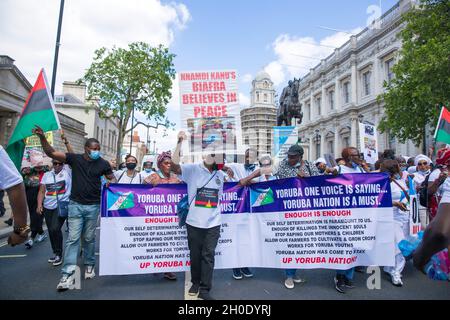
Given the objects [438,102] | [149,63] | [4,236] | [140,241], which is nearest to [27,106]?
[140,241]

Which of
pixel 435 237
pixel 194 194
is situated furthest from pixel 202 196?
pixel 435 237

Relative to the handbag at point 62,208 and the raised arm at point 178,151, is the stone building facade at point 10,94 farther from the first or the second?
the raised arm at point 178,151

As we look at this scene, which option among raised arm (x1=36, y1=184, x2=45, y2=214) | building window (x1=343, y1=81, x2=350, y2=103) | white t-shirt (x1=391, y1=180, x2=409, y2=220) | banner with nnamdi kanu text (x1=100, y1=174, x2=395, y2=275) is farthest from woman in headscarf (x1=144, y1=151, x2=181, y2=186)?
building window (x1=343, y1=81, x2=350, y2=103)

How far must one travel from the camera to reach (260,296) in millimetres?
3869

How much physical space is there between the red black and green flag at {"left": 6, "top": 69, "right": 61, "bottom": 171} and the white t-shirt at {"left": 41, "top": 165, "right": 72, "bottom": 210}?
1645 millimetres

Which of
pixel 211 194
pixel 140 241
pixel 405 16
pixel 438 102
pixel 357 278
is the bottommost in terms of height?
pixel 357 278

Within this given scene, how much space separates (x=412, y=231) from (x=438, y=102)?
1169 cm

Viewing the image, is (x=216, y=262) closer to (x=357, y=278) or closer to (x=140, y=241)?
(x=140, y=241)

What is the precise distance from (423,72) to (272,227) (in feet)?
43.6

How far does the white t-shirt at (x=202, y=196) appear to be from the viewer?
372cm

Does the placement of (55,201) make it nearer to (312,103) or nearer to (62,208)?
(62,208)

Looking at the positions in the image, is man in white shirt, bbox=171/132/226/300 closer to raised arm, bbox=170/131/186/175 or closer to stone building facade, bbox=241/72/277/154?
raised arm, bbox=170/131/186/175
